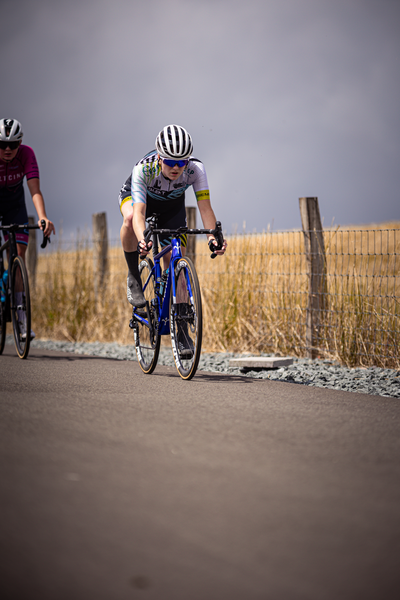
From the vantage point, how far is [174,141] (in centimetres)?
568

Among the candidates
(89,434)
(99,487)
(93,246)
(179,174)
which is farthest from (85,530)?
(93,246)

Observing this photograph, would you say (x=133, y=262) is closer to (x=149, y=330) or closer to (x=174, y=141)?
(x=149, y=330)

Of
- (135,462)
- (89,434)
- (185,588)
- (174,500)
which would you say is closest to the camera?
(185,588)

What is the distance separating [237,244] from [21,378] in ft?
15.1

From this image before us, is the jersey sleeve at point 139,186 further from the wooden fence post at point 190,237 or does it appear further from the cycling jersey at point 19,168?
the wooden fence post at point 190,237

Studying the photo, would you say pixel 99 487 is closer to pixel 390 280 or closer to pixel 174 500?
pixel 174 500

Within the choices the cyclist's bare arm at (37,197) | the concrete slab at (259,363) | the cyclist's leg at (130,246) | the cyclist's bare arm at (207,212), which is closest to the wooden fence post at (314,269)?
the concrete slab at (259,363)

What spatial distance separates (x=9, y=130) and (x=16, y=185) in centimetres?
85

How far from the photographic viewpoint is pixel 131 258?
22.2 ft

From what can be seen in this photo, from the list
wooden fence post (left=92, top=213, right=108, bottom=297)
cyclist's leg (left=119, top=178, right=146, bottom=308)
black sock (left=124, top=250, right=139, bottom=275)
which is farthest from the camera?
wooden fence post (left=92, top=213, right=108, bottom=297)

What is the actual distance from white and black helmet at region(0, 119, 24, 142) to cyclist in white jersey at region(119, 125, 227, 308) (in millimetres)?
1530

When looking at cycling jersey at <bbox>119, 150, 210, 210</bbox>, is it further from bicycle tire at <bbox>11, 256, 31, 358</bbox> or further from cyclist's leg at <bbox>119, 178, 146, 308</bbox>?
bicycle tire at <bbox>11, 256, 31, 358</bbox>

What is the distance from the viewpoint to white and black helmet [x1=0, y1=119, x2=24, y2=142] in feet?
23.5

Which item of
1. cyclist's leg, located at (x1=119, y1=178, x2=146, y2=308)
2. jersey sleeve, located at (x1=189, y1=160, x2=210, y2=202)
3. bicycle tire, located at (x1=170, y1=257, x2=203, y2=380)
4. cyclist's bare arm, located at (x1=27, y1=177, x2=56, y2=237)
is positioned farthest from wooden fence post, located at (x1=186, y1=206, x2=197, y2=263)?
bicycle tire, located at (x1=170, y1=257, x2=203, y2=380)
